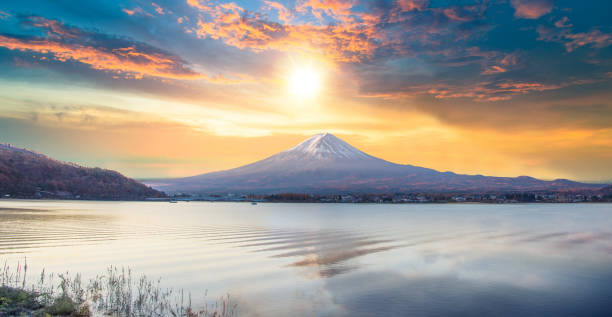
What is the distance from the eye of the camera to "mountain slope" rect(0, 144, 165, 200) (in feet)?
498

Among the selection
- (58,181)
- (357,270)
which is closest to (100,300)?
(357,270)

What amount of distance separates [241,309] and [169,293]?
321 cm

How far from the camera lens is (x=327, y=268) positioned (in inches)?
821

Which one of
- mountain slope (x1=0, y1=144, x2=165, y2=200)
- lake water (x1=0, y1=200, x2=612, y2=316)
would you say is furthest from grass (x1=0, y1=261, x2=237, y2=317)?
mountain slope (x1=0, y1=144, x2=165, y2=200)

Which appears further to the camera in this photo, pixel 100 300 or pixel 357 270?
pixel 357 270

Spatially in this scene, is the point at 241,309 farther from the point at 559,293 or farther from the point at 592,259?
the point at 592,259

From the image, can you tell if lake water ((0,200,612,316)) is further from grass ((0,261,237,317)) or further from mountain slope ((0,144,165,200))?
mountain slope ((0,144,165,200))

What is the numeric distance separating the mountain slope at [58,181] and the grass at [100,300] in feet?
526

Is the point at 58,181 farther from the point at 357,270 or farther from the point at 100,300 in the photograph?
the point at 100,300

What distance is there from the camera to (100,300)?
13266 millimetres

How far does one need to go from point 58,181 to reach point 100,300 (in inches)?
7126

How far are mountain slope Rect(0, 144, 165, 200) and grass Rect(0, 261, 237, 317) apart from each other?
6314 inches

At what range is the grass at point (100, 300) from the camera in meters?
11.3

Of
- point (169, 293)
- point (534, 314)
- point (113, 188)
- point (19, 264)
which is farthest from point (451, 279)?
point (113, 188)
